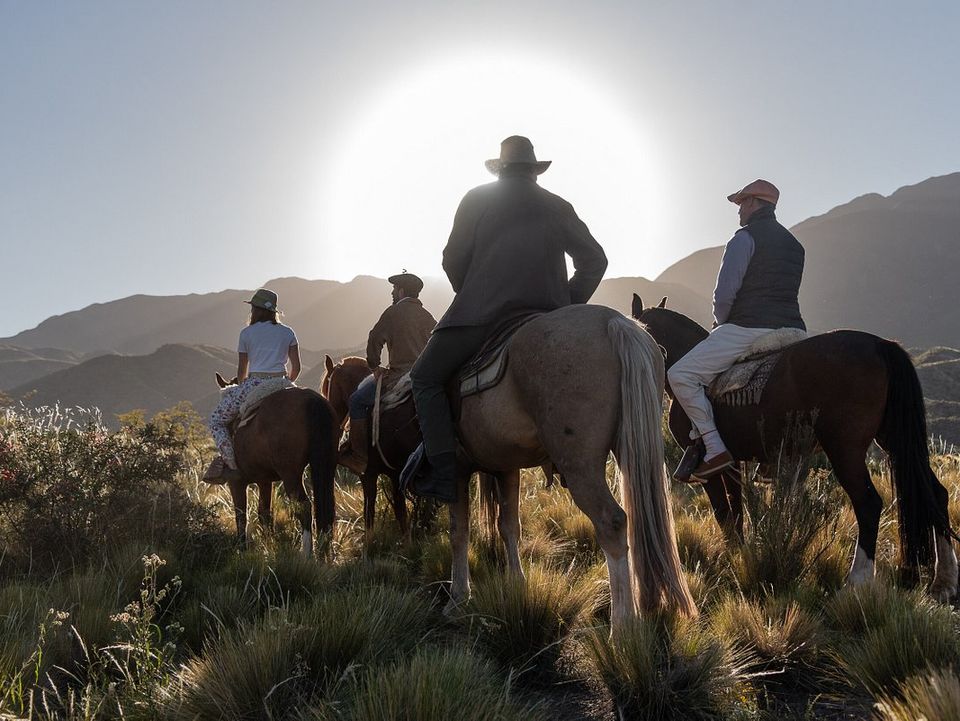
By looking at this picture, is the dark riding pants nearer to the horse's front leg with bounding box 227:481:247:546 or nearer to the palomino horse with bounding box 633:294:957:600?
the palomino horse with bounding box 633:294:957:600

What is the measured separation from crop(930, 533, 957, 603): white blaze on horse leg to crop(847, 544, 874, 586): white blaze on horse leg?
0.42 metres

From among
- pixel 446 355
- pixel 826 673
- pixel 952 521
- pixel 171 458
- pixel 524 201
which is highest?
pixel 524 201

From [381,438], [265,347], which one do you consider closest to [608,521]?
[381,438]

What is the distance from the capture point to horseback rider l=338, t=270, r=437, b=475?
662 centimetres

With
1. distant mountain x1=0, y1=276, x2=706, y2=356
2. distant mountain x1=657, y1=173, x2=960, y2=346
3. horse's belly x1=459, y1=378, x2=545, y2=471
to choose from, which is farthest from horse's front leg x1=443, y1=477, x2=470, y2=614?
distant mountain x1=0, y1=276, x2=706, y2=356

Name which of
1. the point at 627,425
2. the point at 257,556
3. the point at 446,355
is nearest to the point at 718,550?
the point at 627,425

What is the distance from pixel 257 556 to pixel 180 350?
83.7m

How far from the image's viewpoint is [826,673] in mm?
2965

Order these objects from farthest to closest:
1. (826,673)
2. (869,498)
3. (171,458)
A: (171,458) < (869,498) < (826,673)

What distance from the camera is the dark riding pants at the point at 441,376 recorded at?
4133 mm

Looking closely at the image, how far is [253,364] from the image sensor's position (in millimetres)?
6812

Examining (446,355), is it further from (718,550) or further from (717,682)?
(718,550)

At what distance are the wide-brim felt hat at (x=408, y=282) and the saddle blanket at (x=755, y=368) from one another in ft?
10.8

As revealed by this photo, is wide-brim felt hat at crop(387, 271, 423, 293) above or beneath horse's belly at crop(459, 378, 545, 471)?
above
